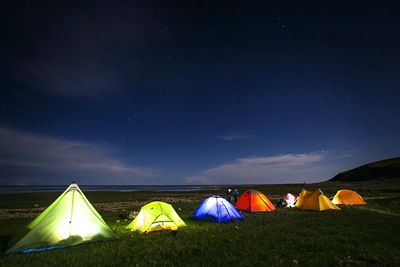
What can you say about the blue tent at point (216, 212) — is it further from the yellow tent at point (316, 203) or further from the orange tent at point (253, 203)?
the yellow tent at point (316, 203)

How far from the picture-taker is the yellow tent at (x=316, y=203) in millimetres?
26578

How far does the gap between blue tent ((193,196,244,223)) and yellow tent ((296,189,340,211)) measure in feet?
34.4

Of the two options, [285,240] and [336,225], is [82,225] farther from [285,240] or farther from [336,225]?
[336,225]

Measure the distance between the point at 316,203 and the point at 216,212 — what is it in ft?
41.4

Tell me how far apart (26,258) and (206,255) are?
719 cm

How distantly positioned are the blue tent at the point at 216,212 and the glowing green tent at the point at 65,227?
8240 millimetres

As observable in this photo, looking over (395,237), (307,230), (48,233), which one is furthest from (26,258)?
(395,237)

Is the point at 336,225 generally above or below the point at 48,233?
below

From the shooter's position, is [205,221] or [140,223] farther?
[205,221]

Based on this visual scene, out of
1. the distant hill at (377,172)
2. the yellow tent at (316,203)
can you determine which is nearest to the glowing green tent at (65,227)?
the yellow tent at (316,203)

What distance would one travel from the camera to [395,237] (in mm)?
13648

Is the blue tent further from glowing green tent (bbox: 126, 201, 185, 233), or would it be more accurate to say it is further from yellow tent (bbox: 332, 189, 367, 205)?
yellow tent (bbox: 332, 189, 367, 205)

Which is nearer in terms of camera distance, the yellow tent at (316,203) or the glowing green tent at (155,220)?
the glowing green tent at (155,220)

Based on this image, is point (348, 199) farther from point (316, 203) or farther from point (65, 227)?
point (65, 227)
